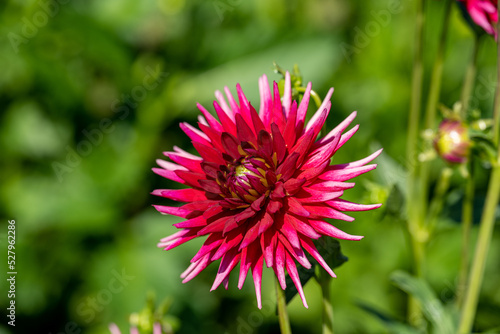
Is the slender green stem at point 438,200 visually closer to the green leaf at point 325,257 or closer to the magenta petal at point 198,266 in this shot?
the green leaf at point 325,257

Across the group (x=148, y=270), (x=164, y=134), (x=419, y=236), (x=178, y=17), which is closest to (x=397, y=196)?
(x=419, y=236)

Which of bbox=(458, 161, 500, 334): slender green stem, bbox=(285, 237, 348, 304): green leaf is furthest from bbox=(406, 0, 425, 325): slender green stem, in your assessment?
bbox=(285, 237, 348, 304): green leaf

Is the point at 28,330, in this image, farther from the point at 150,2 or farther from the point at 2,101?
the point at 150,2

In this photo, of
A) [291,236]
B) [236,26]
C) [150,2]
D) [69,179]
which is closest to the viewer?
[291,236]

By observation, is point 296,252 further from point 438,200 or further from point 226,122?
point 438,200

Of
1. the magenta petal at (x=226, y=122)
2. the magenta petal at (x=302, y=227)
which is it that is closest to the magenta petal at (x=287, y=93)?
the magenta petal at (x=226, y=122)

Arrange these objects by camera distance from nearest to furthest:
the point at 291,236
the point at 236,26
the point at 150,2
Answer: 1. the point at 291,236
2. the point at 150,2
3. the point at 236,26
